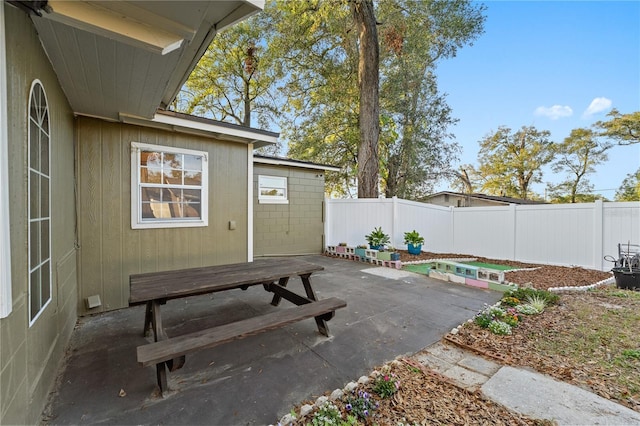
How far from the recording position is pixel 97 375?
2.17 metres

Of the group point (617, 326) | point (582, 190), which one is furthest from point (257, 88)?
point (582, 190)

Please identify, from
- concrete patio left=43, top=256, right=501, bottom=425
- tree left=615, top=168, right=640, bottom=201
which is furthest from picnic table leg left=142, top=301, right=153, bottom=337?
tree left=615, top=168, right=640, bottom=201

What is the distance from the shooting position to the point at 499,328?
2.91m

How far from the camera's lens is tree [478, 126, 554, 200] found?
20531mm

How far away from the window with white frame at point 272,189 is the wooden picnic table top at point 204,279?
12.2ft

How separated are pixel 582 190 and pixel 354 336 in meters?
27.4

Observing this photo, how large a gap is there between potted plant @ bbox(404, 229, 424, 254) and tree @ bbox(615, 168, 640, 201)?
72.8 feet

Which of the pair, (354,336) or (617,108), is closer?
(354,336)

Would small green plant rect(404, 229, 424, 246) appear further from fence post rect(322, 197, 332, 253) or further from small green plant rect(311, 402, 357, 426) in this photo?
small green plant rect(311, 402, 357, 426)

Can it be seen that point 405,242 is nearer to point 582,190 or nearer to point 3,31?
point 3,31

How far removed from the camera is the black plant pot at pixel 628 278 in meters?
4.31

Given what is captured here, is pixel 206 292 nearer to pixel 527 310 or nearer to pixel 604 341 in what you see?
pixel 527 310

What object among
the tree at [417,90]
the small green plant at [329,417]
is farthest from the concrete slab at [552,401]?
the tree at [417,90]

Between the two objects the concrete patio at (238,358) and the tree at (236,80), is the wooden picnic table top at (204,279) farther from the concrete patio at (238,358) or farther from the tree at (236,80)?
the tree at (236,80)
